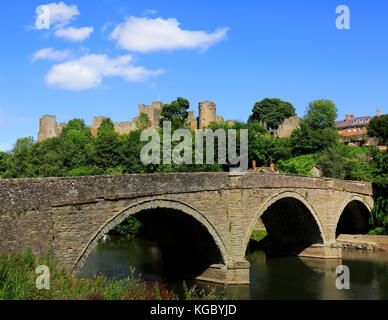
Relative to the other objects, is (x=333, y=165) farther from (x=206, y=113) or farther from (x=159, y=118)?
(x=159, y=118)

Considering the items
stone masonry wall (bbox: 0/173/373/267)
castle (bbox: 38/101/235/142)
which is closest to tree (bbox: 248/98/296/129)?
castle (bbox: 38/101/235/142)

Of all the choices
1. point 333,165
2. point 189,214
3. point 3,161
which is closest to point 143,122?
point 3,161

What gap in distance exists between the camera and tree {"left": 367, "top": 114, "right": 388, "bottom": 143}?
176 feet

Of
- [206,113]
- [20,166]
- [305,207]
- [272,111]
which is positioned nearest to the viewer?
[305,207]

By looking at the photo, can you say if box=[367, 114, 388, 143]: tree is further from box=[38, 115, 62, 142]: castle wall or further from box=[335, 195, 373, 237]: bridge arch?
box=[38, 115, 62, 142]: castle wall

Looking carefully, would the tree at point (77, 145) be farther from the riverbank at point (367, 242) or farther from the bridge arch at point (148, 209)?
the bridge arch at point (148, 209)

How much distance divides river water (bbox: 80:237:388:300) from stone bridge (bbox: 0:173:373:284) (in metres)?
1.10

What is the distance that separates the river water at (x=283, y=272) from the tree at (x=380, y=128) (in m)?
30.5

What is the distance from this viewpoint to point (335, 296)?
17.6 metres

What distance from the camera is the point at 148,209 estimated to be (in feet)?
49.8

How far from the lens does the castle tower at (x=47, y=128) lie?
3086 inches

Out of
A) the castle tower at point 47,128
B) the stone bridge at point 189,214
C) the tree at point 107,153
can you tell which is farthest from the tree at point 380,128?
the castle tower at point 47,128

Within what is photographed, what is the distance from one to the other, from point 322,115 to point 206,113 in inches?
764
